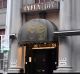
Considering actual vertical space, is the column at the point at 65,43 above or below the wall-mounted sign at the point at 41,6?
below

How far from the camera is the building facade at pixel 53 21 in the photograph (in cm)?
2170

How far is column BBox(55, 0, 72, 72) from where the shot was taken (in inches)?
850

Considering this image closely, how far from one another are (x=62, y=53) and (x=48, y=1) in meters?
4.15

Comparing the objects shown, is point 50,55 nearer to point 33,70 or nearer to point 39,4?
point 33,70

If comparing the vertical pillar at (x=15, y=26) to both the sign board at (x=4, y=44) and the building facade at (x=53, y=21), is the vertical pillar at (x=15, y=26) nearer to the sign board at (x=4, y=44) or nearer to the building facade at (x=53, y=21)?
the building facade at (x=53, y=21)

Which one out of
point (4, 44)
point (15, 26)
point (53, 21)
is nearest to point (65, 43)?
point (53, 21)

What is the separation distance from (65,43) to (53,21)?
2.16 meters

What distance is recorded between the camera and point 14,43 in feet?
79.0

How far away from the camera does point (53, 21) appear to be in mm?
23359

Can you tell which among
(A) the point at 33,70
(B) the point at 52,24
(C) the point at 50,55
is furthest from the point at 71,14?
(A) the point at 33,70

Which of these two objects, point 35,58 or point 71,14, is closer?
point 71,14

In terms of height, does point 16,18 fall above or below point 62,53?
above

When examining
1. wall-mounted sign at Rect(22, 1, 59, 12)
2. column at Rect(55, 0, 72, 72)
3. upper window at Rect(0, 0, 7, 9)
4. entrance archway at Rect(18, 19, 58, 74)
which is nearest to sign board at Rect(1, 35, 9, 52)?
entrance archway at Rect(18, 19, 58, 74)

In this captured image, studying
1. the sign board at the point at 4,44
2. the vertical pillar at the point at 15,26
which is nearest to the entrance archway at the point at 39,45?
the vertical pillar at the point at 15,26
